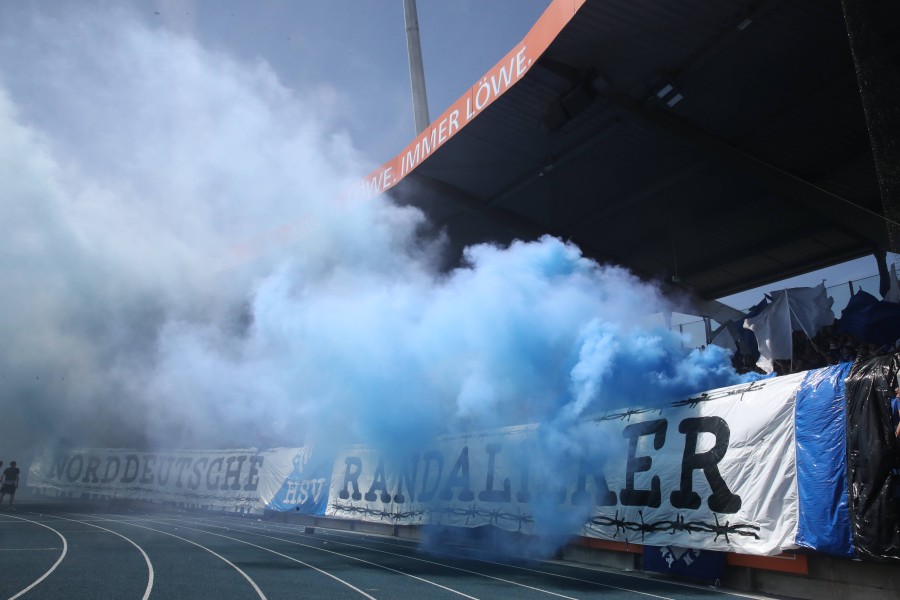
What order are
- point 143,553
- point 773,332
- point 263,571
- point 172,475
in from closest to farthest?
point 263,571 → point 143,553 → point 773,332 → point 172,475

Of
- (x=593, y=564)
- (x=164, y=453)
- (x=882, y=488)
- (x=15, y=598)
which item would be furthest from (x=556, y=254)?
(x=164, y=453)

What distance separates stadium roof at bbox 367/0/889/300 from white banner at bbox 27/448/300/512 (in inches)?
393

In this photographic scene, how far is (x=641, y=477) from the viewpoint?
9859 mm

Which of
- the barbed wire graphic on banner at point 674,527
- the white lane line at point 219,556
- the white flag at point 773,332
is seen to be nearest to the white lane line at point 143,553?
the white lane line at point 219,556

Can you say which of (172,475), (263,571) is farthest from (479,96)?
(172,475)

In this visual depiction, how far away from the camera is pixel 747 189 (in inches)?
646

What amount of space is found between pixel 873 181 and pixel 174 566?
16.8 meters

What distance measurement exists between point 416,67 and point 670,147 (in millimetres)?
12284

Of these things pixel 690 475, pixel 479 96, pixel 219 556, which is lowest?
pixel 219 556

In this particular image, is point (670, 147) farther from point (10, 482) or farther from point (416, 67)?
point (10, 482)

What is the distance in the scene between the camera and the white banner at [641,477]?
814cm

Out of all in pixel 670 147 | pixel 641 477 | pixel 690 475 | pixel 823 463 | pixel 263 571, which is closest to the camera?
pixel 823 463

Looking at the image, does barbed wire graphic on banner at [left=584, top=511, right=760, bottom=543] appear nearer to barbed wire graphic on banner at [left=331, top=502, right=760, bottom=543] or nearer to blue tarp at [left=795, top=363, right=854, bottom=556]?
barbed wire graphic on banner at [left=331, top=502, right=760, bottom=543]

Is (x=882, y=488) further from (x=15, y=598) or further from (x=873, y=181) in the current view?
(x=873, y=181)
